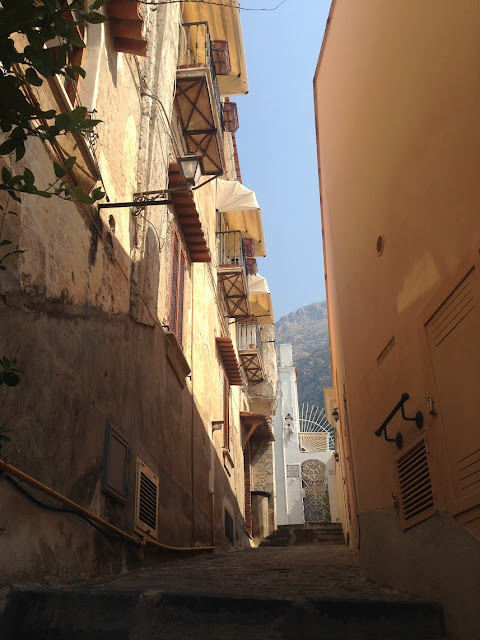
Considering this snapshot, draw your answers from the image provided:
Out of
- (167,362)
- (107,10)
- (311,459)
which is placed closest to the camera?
(107,10)

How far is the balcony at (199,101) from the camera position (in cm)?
1014

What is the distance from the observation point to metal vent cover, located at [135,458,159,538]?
6.15 m

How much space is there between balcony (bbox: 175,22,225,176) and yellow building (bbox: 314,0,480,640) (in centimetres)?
416

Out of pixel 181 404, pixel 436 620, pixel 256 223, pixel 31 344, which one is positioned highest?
pixel 256 223

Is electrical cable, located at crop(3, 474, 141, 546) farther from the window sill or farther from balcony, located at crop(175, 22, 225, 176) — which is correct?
balcony, located at crop(175, 22, 225, 176)

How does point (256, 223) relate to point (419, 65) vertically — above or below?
above

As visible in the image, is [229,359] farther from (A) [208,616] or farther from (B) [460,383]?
(B) [460,383]

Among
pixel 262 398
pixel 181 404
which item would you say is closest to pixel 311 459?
pixel 262 398

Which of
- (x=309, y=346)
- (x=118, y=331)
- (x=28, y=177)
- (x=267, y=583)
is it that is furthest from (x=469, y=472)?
(x=309, y=346)

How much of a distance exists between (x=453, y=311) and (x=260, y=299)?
65.6 ft

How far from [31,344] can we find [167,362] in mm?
4193

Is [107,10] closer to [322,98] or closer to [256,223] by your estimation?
[322,98]

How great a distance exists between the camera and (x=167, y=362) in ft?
26.8

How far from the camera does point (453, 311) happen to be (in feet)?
11.3
